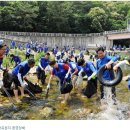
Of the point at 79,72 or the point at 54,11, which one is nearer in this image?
the point at 79,72

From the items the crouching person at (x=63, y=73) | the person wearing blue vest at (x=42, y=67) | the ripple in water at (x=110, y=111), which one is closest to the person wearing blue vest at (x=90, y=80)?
the ripple in water at (x=110, y=111)

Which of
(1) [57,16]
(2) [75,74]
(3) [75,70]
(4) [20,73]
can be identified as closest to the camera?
(4) [20,73]

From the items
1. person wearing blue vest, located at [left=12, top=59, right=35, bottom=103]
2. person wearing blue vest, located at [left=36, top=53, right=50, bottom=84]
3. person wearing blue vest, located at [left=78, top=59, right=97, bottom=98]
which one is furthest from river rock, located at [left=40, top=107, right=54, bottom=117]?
person wearing blue vest, located at [left=36, top=53, right=50, bottom=84]

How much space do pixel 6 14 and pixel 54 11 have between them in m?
2.91

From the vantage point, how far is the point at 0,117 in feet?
20.3

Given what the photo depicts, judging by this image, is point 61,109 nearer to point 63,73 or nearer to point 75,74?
point 63,73

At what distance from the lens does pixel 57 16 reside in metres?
20.9

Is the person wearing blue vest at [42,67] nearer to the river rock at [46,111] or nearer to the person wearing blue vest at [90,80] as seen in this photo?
the person wearing blue vest at [90,80]

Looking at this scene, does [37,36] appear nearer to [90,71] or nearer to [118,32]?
[118,32]

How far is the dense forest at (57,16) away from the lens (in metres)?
20.0

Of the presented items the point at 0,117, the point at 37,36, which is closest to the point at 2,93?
the point at 0,117

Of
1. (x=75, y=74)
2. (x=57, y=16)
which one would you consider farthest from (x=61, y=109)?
(x=57, y=16)

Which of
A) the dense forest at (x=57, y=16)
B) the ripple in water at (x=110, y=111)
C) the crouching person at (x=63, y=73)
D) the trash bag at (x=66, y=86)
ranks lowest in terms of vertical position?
the ripple in water at (x=110, y=111)

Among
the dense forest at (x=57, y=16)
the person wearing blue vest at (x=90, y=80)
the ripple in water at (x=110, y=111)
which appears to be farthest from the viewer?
the dense forest at (x=57, y=16)
